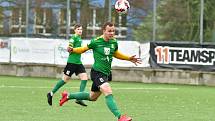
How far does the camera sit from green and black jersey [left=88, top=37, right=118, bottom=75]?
1402 cm

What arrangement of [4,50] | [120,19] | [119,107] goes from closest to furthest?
[119,107] < [120,19] < [4,50]

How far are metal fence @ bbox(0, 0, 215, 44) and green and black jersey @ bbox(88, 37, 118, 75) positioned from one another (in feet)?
54.1

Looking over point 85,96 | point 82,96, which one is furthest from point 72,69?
point 85,96

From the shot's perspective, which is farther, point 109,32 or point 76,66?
point 76,66

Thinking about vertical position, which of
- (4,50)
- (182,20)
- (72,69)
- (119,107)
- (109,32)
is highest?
(182,20)

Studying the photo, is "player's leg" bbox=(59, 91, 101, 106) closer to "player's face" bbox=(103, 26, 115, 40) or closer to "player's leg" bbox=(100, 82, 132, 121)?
"player's leg" bbox=(100, 82, 132, 121)

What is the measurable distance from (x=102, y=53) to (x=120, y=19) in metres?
17.9

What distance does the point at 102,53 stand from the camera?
14.0m

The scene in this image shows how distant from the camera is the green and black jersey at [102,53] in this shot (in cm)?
1402

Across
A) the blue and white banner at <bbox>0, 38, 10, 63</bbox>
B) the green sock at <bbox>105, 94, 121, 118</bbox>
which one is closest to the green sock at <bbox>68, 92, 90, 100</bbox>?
the green sock at <bbox>105, 94, 121, 118</bbox>

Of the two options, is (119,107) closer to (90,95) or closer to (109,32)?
(90,95)

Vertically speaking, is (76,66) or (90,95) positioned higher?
(76,66)

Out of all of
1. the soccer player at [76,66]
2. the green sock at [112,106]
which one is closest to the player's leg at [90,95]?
the green sock at [112,106]

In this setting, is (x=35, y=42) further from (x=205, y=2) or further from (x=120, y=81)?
(x=205, y=2)
